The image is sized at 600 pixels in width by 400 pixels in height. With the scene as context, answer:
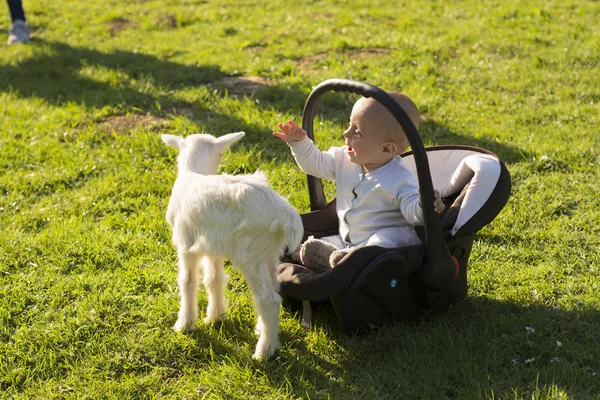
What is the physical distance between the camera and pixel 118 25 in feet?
36.2

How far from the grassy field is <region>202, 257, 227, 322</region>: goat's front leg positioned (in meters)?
0.08

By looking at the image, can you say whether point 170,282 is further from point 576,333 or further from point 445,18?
point 445,18

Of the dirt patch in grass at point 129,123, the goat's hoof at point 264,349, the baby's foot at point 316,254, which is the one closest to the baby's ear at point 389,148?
the baby's foot at point 316,254

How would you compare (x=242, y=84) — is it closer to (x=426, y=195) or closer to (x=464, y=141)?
(x=464, y=141)

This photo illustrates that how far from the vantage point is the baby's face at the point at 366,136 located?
3.50 m

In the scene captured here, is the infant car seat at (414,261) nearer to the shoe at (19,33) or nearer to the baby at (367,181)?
the baby at (367,181)

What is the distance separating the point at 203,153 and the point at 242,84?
413cm

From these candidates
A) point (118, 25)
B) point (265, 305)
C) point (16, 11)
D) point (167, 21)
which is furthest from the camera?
point (118, 25)

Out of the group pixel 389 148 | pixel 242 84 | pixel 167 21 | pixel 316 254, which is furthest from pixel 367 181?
pixel 167 21

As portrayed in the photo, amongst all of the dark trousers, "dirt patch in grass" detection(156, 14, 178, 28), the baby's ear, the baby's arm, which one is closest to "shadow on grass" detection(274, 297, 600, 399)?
the baby's arm

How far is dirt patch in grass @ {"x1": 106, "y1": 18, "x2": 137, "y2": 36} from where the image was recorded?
10727 millimetres

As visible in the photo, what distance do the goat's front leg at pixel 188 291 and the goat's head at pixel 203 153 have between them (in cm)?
52

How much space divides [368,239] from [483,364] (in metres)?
0.92

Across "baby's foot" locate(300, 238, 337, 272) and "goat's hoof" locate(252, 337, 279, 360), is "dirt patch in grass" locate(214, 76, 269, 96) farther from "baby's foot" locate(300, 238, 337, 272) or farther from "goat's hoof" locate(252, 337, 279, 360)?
"goat's hoof" locate(252, 337, 279, 360)
